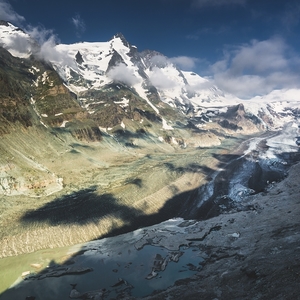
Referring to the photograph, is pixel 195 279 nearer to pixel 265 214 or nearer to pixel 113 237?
pixel 113 237

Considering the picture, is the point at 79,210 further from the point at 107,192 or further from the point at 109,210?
the point at 107,192

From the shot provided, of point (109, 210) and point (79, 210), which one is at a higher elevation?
point (79, 210)

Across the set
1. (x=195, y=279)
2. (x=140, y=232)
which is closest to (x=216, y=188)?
(x=140, y=232)

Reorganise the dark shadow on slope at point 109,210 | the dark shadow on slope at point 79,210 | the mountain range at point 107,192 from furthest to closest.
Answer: the dark shadow on slope at point 109,210, the dark shadow on slope at point 79,210, the mountain range at point 107,192

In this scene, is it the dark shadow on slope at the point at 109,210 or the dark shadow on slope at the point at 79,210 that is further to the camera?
the dark shadow on slope at the point at 109,210

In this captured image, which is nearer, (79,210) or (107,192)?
(79,210)

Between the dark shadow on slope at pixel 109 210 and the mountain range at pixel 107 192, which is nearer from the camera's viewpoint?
the mountain range at pixel 107 192

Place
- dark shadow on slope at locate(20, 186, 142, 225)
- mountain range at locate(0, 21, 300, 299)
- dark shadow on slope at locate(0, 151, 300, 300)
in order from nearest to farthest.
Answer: mountain range at locate(0, 21, 300, 299)
dark shadow on slope at locate(20, 186, 142, 225)
dark shadow on slope at locate(0, 151, 300, 300)

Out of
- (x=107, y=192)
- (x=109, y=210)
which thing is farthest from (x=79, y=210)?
(x=107, y=192)

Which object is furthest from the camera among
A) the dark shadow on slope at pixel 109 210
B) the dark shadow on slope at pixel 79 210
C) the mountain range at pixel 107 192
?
the dark shadow on slope at pixel 109 210

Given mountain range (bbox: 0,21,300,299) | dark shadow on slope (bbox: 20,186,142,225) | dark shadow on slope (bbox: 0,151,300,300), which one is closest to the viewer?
mountain range (bbox: 0,21,300,299)

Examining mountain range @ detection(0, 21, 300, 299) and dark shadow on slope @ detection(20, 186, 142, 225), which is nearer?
mountain range @ detection(0, 21, 300, 299)
